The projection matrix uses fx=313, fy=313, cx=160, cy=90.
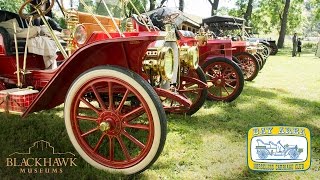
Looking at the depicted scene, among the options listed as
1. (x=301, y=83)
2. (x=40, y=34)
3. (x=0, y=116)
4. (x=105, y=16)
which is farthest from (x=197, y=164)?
(x=301, y=83)

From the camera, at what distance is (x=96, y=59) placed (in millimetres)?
2172

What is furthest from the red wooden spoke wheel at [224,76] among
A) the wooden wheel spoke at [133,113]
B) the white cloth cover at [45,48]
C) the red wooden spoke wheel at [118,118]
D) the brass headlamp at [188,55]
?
the wooden wheel spoke at [133,113]

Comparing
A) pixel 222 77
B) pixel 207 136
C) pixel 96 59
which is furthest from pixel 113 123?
pixel 222 77

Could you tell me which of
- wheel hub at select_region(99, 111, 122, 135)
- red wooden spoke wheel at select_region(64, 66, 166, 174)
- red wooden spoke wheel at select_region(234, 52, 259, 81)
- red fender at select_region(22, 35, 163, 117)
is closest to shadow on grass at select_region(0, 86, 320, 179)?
red wooden spoke wheel at select_region(64, 66, 166, 174)

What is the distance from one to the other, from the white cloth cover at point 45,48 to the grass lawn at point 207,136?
2.00ft

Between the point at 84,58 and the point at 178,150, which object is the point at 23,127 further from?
the point at 178,150

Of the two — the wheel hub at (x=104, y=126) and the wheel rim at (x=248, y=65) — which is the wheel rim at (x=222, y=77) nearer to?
the wheel rim at (x=248, y=65)

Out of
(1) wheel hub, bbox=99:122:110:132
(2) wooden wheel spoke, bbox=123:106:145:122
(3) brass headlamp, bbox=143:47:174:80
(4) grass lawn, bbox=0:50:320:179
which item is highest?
(3) brass headlamp, bbox=143:47:174:80

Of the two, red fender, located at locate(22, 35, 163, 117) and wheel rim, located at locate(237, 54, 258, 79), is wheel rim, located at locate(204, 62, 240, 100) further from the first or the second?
red fender, located at locate(22, 35, 163, 117)

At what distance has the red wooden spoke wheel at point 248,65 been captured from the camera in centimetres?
585

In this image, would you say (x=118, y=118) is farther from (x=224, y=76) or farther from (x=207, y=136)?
(x=224, y=76)

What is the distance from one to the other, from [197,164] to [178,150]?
0.99 ft

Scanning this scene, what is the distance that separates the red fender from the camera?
1.99 metres

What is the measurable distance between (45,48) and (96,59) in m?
1.01
